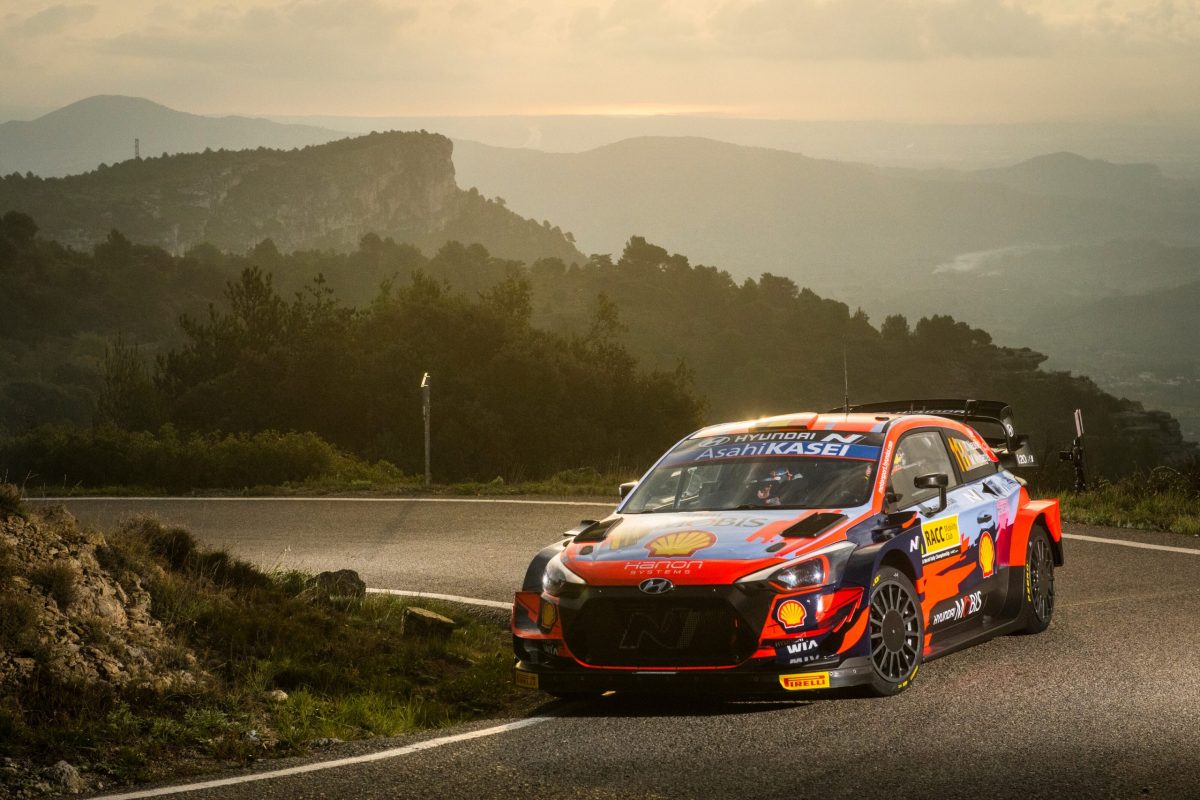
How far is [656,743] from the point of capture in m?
7.70

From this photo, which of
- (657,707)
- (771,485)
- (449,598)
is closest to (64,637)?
(657,707)

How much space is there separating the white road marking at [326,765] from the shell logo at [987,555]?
10.4ft

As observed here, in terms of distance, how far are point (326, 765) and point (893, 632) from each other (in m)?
3.20

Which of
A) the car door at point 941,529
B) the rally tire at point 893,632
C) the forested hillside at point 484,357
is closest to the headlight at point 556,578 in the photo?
the rally tire at point 893,632

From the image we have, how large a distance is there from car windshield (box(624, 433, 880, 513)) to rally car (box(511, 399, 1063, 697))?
12 mm

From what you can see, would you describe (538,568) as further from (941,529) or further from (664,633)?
(941,529)

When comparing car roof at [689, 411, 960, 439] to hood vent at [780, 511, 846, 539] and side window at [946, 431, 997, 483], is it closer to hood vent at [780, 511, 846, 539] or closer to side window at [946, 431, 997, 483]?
side window at [946, 431, 997, 483]

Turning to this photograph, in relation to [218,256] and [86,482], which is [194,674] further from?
[218,256]

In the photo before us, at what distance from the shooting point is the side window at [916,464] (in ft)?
30.8

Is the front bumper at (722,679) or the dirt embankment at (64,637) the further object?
the dirt embankment at (64,637)

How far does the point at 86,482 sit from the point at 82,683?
88.4ft

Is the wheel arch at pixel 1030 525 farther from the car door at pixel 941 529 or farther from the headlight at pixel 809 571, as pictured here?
the headlight at pixel 809 571

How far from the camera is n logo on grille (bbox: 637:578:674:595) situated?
7.91 metres

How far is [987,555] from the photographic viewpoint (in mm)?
9953
